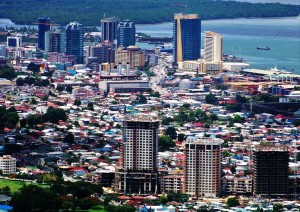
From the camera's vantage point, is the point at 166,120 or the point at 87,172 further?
the point at 166,120

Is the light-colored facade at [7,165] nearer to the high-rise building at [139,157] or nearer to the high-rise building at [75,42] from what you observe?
the high-rise building at [139,157]

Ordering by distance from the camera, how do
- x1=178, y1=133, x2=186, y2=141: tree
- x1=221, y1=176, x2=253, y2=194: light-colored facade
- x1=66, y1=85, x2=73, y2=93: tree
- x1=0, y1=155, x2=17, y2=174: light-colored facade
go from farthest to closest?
x1=66, y1=85, x2=73, y2=93: tree < x1=178, y1=133, x2=186, y2=141: tree < x1=0, y1=155, x2=17, y2=174: light-colored facade < x1=221, y1=176, x2=253, y2=194: light-colored facade

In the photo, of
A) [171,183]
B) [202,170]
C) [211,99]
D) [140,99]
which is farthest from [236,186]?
[211,99]

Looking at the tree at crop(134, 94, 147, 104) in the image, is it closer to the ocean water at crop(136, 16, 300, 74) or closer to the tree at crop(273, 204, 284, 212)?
the ocean water at crop(136, 16, 300, 74)

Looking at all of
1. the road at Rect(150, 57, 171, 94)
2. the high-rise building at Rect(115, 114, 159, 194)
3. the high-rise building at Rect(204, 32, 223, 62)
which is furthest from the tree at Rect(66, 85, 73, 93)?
the high-rise building at Rect(115, 114, 159, 194)

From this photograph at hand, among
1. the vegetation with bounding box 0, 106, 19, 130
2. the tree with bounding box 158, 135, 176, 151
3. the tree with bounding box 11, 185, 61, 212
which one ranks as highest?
the vegetation with bounding box 0, 106, 19, 130

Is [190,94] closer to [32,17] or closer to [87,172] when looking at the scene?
[87,172]

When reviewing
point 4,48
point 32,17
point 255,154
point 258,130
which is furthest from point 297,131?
point 32,17
